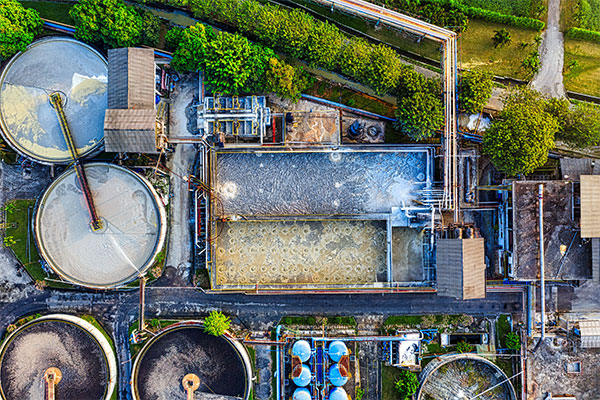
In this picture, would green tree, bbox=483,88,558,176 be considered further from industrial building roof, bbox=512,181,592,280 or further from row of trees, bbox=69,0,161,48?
row of trees, bbox=69,0,161,48

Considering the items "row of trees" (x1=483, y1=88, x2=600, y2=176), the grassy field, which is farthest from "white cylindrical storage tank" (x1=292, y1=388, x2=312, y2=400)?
"row of trees" (x1=483, y1=88, x2=600, y2=176)

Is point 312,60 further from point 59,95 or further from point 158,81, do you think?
point 59,95

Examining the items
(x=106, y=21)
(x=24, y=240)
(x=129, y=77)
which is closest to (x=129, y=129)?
(x=129, y=77)

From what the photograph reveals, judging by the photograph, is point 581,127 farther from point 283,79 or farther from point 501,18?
point 283,79

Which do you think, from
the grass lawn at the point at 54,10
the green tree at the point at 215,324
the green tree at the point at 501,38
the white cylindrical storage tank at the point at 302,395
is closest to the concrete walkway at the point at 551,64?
the green tree at the point at 501,38

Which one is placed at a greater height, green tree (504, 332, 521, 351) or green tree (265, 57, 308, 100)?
green tree (265, 57, 308, 100)

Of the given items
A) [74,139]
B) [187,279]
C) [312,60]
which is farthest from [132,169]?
[312,60]

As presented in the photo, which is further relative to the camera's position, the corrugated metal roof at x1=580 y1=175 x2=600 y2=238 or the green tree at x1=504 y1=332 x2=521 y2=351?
the green tree at x1=504 y1=332 x2=521 y2=351
